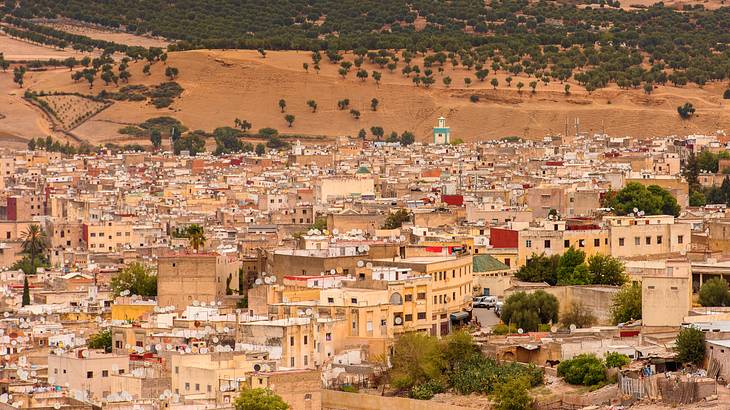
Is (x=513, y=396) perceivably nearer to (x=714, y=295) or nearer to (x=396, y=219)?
(x=714, y=295)

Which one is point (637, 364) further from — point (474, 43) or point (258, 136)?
point (474, 43)

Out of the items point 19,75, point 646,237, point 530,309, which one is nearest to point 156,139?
point 19,75

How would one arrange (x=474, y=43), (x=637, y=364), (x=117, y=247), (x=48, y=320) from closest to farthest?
(x=637, y=364)
(x=48, y=320)
(x=117, y=247)
(x=474, y=43)

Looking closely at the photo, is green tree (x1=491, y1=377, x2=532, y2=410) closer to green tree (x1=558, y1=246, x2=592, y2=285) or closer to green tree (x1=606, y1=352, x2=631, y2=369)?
green tree (x1=606, y1=352, x2=631, y2=369)

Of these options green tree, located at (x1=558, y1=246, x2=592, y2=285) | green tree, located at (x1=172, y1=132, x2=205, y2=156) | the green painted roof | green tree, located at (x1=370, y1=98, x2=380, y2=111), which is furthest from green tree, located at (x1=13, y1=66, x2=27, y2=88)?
green tree, located at (x1=558, y1=246, x2=592, y2=285)

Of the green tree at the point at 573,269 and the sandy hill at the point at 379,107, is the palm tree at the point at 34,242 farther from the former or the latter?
the sandy hill at the point at 379,107

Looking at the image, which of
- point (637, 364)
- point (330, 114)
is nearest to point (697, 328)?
point (637, 364)
